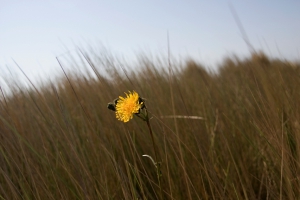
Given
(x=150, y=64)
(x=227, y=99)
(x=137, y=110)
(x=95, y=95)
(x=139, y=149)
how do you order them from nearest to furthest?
(x=137, y=110) → (x=139, y=149) → (x=95, y=95) → (x=227, y=99) → (x=150, y=64)

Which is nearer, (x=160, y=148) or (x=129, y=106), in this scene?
(x=129, y=106)

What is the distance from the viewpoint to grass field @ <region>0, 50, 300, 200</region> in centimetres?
73

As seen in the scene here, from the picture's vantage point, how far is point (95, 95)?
1.63 m

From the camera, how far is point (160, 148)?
3.59ft

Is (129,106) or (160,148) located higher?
(129,106)

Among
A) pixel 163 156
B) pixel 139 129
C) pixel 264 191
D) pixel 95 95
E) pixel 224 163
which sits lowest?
pixel 264 191

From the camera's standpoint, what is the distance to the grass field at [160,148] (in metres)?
0.73

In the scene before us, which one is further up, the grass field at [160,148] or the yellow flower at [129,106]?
the yellow flower at [129,106]

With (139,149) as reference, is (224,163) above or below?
below

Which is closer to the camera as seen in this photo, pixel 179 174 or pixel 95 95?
pixel 179 174

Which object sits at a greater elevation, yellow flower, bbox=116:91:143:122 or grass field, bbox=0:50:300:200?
yellow flower, bbox=116:91:143:122

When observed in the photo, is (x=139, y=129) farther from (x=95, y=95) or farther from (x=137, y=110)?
(x=137, y=110)

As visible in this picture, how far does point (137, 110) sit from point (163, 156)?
19.5 inches

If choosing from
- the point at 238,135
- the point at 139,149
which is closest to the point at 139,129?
the point at 139,149
